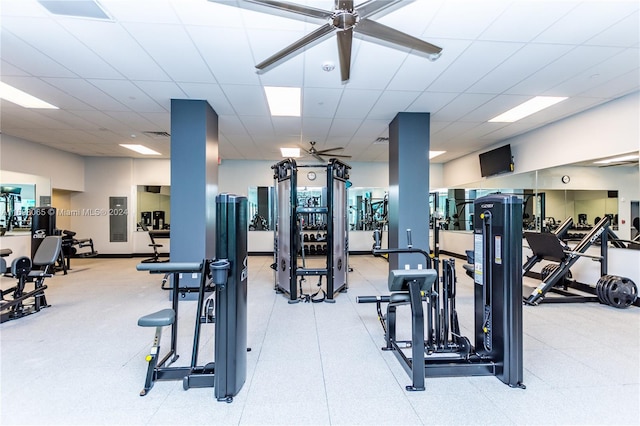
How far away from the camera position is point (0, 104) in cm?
481

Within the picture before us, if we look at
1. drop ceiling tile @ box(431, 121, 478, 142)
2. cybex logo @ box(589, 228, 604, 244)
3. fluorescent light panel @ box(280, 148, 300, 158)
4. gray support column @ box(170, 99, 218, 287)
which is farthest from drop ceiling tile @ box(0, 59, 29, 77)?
cybex logo @ box(589, 228, 604, 244)

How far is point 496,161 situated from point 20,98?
9.64 meters

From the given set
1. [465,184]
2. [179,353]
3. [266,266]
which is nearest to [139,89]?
[179,353]

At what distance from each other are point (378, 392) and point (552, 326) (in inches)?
106

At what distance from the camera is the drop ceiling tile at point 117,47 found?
2891mm

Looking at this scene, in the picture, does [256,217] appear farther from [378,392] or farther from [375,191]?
[378,392]

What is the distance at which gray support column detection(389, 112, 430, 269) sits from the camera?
5137 millimetres

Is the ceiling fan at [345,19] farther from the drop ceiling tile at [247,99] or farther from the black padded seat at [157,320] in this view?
the black padded seat at [157,320]

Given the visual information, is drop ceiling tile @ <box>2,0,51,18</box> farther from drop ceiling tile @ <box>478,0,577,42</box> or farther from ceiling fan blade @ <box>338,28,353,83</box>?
drop ceiling tile @ <box>478,0,577,42</box>

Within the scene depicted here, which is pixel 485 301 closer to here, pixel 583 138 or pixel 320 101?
pixel 320 101

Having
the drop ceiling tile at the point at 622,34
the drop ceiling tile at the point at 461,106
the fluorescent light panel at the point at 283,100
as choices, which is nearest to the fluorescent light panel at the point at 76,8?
the fluorescent light panel at the point at 283,100

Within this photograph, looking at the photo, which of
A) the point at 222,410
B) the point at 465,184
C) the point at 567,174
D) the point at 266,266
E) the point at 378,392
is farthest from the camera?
the point at 465,184

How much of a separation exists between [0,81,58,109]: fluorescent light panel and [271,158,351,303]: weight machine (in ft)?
13.1

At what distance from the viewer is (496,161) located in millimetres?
7238
